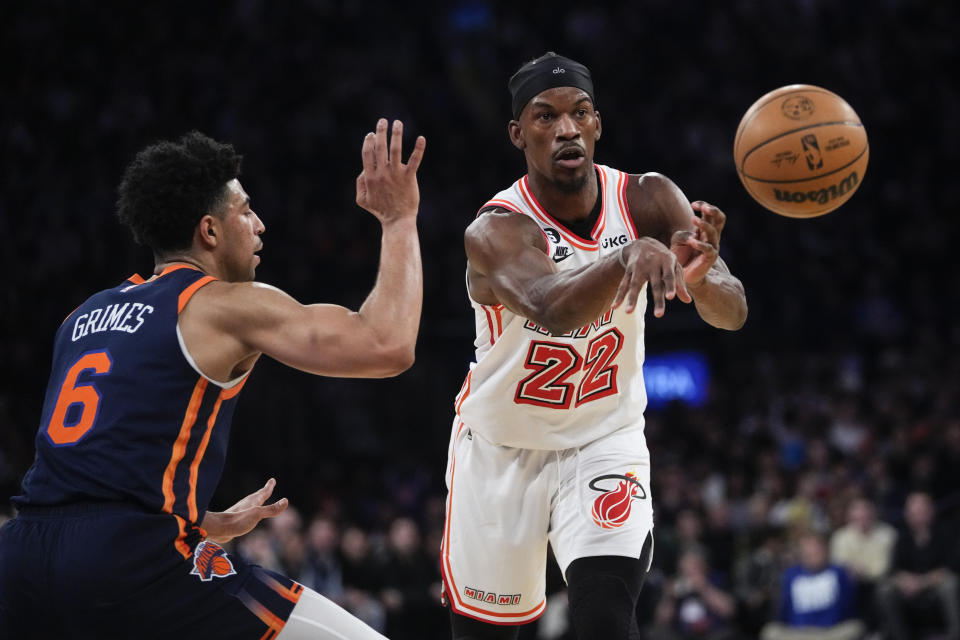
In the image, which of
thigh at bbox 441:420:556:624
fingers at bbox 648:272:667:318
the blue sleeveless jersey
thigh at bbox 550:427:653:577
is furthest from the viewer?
thigh at bbox 441:420:556:624

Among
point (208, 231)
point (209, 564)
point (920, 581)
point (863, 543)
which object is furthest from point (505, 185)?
point (209, 564)

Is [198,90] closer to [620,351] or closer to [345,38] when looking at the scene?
[345,38]

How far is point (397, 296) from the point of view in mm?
3594

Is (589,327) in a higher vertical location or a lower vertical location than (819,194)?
lower

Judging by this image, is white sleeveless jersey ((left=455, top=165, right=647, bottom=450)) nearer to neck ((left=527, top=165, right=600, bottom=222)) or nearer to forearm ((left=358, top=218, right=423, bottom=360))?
neck ((left=527, top=165, right=600, bottom=222))

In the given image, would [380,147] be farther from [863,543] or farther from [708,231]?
[863,543]

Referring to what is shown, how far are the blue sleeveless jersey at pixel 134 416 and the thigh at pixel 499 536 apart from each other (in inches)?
64.3

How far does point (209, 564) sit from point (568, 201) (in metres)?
2.33

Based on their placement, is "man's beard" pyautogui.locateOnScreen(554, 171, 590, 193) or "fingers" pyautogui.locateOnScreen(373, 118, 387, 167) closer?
"fingers" pyautogui.locateOnScreen(373, 118, 387, 167)

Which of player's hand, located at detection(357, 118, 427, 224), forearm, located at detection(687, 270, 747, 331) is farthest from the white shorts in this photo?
player's hand, located at detection(357, 118, 427, 224)

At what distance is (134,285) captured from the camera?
12.2 feet

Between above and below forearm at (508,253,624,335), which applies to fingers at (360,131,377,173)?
above

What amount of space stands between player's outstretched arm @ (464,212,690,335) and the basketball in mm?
1049

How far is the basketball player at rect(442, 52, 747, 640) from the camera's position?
471 cm
